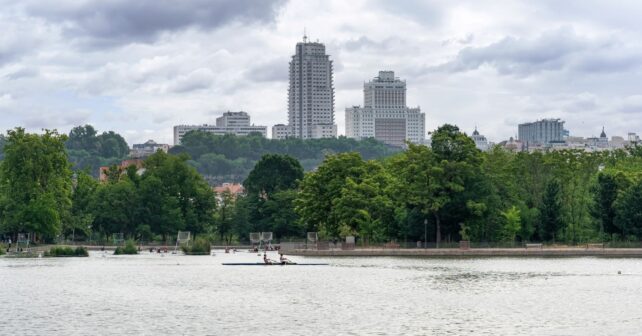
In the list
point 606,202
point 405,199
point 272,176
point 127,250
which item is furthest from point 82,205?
point 606,202

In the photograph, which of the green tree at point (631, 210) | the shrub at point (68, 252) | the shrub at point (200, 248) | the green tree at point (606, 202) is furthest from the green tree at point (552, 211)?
the shrub at point (68, 252)

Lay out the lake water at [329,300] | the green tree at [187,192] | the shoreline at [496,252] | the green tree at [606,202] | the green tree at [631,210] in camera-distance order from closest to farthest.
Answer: the lake water at [329,300] → the shoreline at [496,252] → the green tree at [631,210] → the green tree at [606,202] → the green tree at [187,192]

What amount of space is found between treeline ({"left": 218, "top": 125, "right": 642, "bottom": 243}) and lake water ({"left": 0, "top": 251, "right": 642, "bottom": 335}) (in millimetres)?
21667

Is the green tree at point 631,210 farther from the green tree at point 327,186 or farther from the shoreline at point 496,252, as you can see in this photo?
the green tree at point 327,186

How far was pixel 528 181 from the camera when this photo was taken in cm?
12912

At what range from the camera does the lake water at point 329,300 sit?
4703cm

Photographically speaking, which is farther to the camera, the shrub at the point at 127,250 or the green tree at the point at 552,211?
the shrub at the point at 127,250

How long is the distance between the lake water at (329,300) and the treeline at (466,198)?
2167 centimetres

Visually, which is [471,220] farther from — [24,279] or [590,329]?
[590,329]

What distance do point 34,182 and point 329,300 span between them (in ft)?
251

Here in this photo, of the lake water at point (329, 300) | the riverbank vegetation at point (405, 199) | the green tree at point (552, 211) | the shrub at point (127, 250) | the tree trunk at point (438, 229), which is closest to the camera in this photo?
the lake water at point (329, 300)

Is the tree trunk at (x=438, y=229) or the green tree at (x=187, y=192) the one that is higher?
the green tree at (x=187, y=192)

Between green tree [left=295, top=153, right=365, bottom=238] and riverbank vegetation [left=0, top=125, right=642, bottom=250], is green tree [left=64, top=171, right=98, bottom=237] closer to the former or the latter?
riverbank vegetation [left=0, top=125, right=642, bottom=250]

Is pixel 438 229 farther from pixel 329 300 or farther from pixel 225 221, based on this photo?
pixel 225 221
